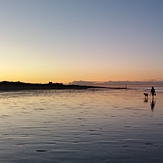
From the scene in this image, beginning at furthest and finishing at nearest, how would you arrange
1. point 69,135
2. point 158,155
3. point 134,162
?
point 69,135
point 158,155
point 134,162

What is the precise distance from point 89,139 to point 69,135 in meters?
1.50

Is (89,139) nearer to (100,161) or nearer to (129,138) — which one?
(129,138)

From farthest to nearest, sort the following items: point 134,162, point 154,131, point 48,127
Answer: point 48,127
point 154,131
point 134,162

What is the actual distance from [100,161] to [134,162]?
1083 millimetres

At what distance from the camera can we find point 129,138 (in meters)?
14.7

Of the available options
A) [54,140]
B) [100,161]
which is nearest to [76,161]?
[100,161]

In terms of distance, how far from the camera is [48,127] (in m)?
18.3

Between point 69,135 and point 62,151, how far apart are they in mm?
3838

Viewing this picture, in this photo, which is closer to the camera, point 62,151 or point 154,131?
point 62,151

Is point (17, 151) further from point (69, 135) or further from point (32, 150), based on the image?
point (69, 135)

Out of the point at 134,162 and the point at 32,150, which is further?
the point at 32,150

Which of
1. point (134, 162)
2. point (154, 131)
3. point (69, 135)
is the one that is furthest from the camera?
point (154, 131)

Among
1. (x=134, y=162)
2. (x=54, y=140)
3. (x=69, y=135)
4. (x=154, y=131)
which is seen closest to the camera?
(x=134, y=162)

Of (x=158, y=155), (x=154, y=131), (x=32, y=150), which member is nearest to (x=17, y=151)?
(x=32, y=150)
